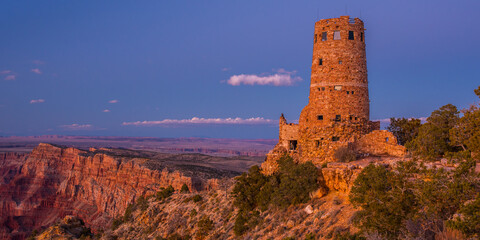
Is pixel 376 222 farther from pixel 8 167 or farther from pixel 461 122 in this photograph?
pixel 8 167

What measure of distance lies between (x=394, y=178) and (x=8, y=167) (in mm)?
137158

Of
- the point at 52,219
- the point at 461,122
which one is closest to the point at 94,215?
the point at 52,219

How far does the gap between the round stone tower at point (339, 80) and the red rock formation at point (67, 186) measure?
50.8 meters

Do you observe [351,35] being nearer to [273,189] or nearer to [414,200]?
[273,189]

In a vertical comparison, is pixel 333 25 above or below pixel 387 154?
above

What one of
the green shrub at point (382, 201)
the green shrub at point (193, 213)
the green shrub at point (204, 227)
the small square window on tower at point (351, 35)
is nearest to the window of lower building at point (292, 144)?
the green shrub at point (204, 227)

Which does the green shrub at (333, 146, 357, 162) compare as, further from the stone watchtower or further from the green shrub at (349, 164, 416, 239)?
the green shrub at (349, 164, 416, 239)

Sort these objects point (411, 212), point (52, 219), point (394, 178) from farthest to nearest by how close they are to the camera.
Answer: point (52, 219), point (394, 178), point (411, 212)

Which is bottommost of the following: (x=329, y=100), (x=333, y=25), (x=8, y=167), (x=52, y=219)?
(x=52, y=219)

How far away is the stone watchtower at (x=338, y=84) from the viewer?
2678 centimetres

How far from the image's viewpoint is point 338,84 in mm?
27000

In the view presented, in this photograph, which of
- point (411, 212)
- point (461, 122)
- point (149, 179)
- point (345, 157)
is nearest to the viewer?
point (411, 212)

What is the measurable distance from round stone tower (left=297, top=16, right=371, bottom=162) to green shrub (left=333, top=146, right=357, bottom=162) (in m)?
2.43

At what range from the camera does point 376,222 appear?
14.9 meters
